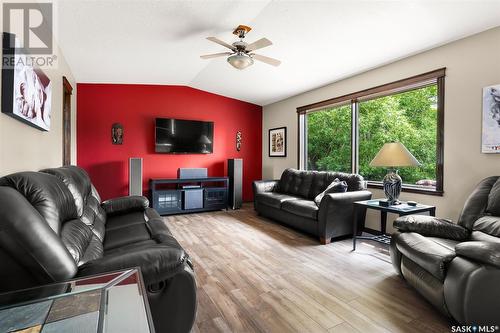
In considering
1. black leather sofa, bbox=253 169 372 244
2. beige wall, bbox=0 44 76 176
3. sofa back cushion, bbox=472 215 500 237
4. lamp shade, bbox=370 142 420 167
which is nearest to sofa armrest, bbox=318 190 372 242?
black leather sofa, bbox=253 169 372 244

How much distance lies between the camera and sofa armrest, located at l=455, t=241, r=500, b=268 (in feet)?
4.73

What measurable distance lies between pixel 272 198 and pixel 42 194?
133 inches

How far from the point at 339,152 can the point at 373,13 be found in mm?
2400

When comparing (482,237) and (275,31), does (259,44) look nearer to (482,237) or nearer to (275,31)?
(275,31)

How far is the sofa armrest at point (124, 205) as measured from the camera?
114 inches

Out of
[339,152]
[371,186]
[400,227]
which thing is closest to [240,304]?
[400,227]

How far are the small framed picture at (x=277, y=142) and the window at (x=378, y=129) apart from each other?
538 mm

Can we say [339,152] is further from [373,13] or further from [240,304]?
[240,304]

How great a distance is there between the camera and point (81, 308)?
866 mm

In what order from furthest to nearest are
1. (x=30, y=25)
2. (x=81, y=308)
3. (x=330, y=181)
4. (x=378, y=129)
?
(x=330, y=181) < (x=378, y=129) < (x=30, y=25) < (x=81, y=308)

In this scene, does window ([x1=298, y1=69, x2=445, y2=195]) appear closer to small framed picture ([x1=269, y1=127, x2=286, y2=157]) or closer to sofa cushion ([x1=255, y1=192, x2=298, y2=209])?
small framed picture ([x1=269, y1=127, x2=286, y2=157])

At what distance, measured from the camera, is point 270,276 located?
2.37 m

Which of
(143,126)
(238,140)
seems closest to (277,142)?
(238,140)

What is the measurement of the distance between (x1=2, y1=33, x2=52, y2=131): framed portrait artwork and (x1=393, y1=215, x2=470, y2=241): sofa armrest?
10.2ft
